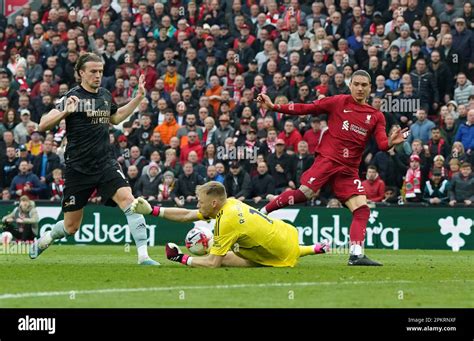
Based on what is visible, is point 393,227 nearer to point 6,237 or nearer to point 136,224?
point 6,237

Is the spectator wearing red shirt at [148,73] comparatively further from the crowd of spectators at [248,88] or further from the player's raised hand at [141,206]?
the player's raised hand at [141,206]

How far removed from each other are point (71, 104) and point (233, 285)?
3.44m

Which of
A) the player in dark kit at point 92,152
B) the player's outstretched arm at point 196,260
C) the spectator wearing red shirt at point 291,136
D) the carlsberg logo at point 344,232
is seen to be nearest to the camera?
the player's outstretched arm at point 196,260

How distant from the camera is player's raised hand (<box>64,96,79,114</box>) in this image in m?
14.3

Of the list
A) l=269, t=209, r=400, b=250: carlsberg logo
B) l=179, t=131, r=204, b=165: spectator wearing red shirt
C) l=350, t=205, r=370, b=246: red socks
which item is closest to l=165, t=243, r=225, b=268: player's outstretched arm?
l=350, t=205, r=370, b=246: red socks

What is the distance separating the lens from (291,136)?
25.6m

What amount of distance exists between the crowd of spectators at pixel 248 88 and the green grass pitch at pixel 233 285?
831 centimetres

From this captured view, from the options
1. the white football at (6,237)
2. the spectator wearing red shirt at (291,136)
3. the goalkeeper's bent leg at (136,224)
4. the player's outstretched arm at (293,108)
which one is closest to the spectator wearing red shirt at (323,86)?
the spectator wearing red shirt at (291,136)

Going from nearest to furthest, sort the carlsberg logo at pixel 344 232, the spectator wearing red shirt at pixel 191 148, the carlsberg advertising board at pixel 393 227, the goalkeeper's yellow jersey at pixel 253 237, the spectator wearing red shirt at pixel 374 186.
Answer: the goalkeeper's yellow jersey at pixel 253 237
the carlsberg advertising board at pixel 393 227
the carlsberg logo at pixel 344 232
the spectator wearing red shirt at pixel 374 186
the spectator wearing red shirt at pixel 191 148

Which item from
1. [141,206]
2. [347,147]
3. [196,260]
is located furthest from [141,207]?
[347,147]

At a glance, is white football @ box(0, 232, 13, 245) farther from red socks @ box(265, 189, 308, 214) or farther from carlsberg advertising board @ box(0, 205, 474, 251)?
red socks @ box(265, 189, 308, 214)

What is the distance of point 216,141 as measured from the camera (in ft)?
86.0

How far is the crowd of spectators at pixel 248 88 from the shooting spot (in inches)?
976

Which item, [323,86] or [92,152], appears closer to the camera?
[92,152]
